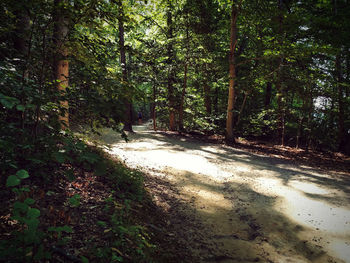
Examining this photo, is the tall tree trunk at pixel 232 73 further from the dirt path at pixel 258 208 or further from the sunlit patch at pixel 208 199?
the sunlit patch at pixel 208 199

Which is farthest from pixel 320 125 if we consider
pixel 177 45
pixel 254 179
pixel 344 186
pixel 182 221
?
pixel 182 221

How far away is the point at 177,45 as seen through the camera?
14117 mm

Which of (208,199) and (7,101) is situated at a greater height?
(7,101)

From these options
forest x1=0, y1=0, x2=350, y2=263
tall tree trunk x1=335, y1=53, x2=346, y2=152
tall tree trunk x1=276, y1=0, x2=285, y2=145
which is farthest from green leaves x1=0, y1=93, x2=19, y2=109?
tall tree trunk x1=335, y1=53, x2=346, y2=152

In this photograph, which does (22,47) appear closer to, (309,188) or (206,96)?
(309,188)

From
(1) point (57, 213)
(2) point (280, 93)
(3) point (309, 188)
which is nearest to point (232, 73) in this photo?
(2) point (280, 93)

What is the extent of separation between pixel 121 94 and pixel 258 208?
434 centimetres

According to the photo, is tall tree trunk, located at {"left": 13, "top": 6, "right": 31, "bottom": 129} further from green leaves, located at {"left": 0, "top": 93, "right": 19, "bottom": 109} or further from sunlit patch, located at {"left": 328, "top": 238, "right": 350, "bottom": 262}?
sunlit patch, located at {"left": 328, "top": 238, "right": 350, "bottom": 262}

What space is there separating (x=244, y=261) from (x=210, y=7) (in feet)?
51.8

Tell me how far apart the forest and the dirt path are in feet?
2.56

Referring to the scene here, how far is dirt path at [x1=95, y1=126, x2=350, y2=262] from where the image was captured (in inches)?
138

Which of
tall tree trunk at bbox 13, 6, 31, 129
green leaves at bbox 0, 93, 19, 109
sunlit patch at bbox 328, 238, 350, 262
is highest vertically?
tall tree trunk at bbox 13, 6, 31, 129

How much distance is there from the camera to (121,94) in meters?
2.54

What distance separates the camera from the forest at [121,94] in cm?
211
